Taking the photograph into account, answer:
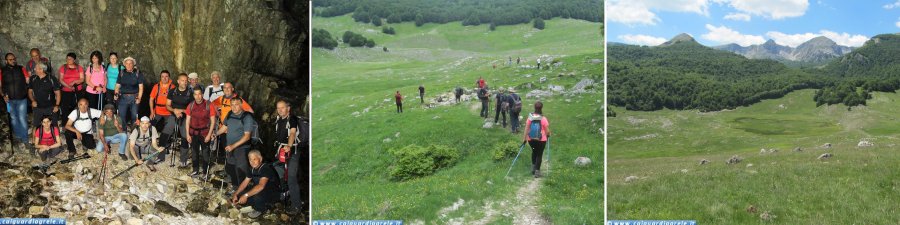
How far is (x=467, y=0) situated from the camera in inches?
532

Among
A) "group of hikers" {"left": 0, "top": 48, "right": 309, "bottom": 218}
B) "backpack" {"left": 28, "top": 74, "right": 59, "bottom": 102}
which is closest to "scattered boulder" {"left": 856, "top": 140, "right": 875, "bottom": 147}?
"group of hikers" {"left": 0, "top": 48, "right": 309, "bottom": 218}

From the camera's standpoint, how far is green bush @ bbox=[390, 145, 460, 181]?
42.7ft

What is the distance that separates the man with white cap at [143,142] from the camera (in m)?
13.0

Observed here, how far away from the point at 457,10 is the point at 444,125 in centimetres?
253

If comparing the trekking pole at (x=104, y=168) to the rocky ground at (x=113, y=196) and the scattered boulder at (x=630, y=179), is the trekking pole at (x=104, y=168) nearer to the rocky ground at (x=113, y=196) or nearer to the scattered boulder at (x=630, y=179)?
the rocky ground at (x=113, y=196)

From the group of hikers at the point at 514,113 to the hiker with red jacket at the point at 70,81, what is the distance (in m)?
6.64

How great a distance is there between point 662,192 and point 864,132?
821 centimetres

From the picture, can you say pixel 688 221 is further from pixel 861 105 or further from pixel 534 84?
pixel 861 105

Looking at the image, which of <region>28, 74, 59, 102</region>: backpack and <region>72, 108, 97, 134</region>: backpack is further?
<region>28, 74, 59, 102</region>: backpack

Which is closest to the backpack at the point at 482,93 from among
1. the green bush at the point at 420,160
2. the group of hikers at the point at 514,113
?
the group of hikers at the point at 514,113

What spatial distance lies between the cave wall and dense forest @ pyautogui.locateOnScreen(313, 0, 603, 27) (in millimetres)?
1138

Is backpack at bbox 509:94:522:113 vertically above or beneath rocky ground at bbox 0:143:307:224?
above

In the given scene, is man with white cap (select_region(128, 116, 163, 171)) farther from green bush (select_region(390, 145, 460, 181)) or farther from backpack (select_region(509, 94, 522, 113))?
backpack (select_region(509, 94, 522, 113))

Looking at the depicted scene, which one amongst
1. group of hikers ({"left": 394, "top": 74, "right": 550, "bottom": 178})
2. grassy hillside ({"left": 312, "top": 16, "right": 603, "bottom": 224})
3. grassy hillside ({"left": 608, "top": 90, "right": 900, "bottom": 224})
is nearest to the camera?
grassy hillside ({"left": 312, "top": 16, "right": 603, "bottom": 224})
